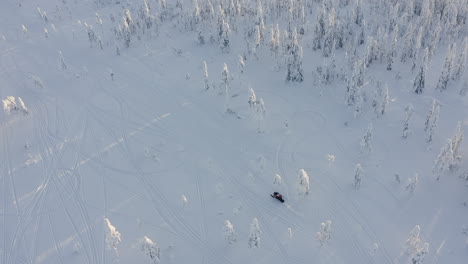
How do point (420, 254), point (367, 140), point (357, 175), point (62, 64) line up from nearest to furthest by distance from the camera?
point (420, 254) → point (357, 175) → point (367, 140) → point (62, 64)

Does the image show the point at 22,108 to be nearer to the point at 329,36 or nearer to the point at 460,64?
the point at 329,36

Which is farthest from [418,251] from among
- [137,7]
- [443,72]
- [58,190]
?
[137,7]

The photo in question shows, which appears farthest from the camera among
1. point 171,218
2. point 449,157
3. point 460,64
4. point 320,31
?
point 320,31

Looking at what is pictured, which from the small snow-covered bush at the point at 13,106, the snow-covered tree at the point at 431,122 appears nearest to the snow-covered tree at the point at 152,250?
the small snow-covered bush at the point at 13,106

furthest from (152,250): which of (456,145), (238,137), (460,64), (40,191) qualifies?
(460,64)

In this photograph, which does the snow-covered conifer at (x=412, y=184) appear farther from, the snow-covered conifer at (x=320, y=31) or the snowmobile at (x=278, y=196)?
the snow-covered conifer at (x=320, y=31)

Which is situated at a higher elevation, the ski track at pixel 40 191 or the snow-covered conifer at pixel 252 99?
the snow-covered conifer at pixel 252 99

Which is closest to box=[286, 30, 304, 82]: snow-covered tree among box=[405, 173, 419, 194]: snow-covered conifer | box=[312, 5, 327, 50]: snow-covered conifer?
box=[312, 5, 327, 50]: snow-covered conifer
